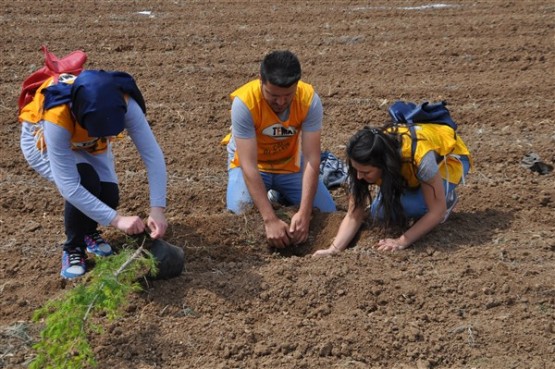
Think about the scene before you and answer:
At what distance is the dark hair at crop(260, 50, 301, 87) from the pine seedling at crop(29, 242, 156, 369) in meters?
1.23

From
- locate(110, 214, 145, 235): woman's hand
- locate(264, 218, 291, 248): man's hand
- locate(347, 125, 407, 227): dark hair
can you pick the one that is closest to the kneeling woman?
locate(347, 125, 407, 227): dark hair

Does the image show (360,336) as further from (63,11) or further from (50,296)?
(63,11)

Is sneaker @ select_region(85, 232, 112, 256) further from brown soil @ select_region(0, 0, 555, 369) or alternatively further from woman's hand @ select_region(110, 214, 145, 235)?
woman's hand @ select_region(110, 214, 145, 235)

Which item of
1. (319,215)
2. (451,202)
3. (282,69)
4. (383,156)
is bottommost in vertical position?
(319,215)

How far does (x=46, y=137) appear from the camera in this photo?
4227mm

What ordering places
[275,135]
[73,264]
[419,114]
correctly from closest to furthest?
[73,264]
[419,114]
[275,135]

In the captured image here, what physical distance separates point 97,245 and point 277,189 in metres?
1.41

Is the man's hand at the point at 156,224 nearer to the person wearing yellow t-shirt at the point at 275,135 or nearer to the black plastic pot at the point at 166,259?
the black plastic pot at the point at 166,259

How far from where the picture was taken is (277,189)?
5.75m

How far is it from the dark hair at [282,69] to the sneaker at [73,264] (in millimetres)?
1442

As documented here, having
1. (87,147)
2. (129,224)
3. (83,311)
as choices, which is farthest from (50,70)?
(83,311)

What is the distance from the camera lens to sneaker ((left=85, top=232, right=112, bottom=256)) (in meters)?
4.81

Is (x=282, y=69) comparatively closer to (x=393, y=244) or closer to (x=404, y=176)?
(x=404, y=176)

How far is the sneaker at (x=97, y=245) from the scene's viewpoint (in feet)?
15.8
